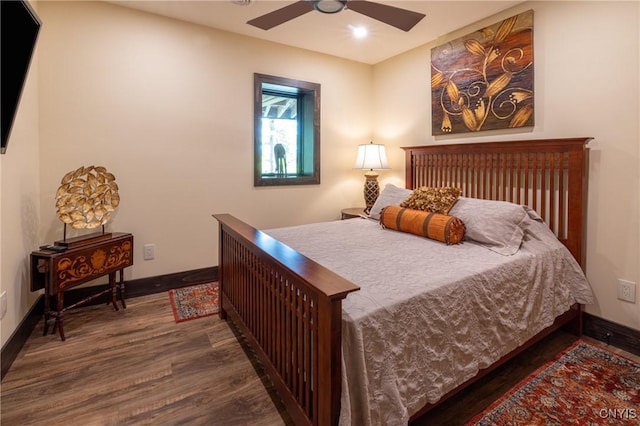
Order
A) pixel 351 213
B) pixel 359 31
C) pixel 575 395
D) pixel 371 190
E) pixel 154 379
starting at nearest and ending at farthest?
pixel 575 395 < pixel 154 379 < pixel 359 31 < pixel 351 213 < pixel 371 190

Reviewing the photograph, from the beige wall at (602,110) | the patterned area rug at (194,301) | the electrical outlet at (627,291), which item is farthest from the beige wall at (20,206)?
the electrical outlet at (627,291)

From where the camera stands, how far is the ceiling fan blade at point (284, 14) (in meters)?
1.88

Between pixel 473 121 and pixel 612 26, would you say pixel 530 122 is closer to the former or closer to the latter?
pixel 473 121

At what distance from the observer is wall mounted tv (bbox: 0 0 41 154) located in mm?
1521

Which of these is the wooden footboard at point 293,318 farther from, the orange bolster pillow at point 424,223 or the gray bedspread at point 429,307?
the orange bolster pillow at point 424,223

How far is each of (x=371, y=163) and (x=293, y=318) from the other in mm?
2704

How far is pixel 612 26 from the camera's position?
2166 mm

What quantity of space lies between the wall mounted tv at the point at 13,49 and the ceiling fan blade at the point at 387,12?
1.63 m

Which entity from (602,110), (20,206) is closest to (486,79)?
Result: (602,110)

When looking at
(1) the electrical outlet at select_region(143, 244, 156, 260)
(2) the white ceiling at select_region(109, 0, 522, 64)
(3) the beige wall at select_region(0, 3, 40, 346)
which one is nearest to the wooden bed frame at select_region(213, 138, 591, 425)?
(1) the electrical outlet at select_region(143, 244, 156, 260)

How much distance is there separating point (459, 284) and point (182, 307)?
223 centimetres

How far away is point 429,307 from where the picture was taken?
142 centimetres

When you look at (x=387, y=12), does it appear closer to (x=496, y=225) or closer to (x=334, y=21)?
(x=334, y=21)

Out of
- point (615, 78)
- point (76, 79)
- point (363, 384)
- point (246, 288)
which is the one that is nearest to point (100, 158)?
point (76, 79)
